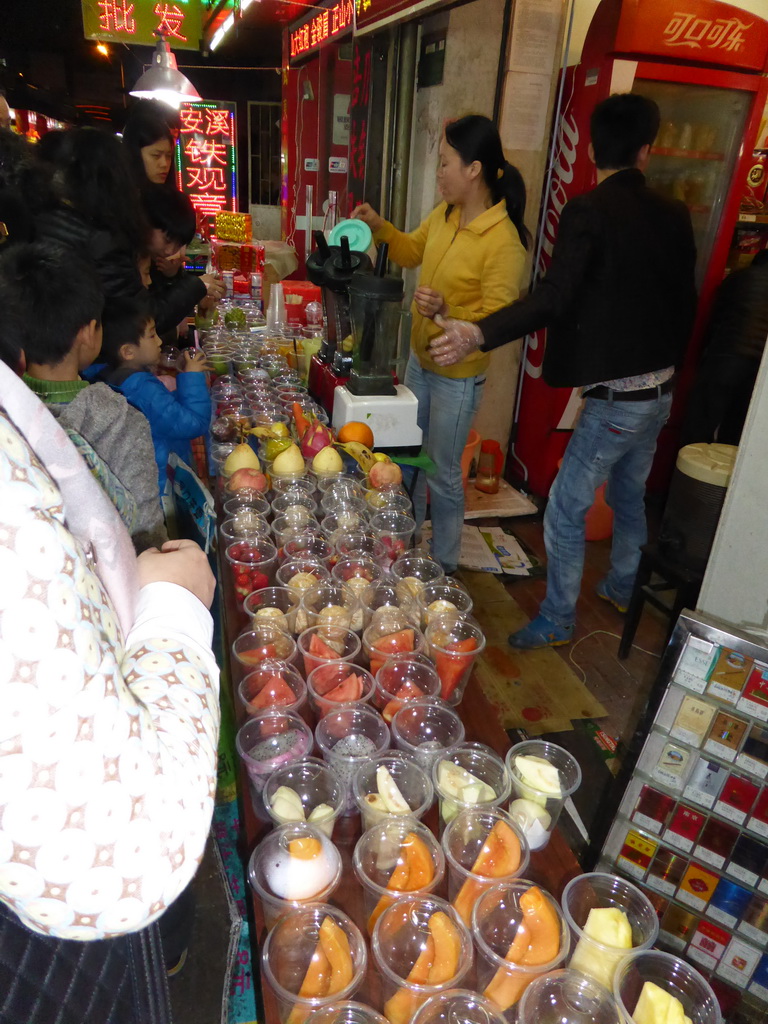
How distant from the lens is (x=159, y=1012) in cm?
96

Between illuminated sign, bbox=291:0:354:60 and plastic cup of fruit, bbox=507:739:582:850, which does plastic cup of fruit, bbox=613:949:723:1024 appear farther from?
illuminated sign, bbox=291:0:354:60

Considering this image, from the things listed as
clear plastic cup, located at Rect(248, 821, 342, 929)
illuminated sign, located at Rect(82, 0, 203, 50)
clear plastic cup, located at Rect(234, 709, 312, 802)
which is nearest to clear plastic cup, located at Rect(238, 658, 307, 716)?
clear plastic cup, located at Rect(234, 709, 312, 802)

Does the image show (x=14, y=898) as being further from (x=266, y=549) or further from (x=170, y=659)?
(x=266, y=549)

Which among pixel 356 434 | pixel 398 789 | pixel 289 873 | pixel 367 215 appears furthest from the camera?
pixel 367 215

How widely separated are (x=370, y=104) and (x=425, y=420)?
8.27 feet

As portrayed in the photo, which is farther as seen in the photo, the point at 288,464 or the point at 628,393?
the point at 628,393

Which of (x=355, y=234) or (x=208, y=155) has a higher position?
(x=208, y=155)

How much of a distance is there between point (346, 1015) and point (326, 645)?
0.62 metres

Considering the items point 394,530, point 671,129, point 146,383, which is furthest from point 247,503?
point 671,129

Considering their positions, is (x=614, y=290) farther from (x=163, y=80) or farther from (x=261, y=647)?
(x=163, y=80)

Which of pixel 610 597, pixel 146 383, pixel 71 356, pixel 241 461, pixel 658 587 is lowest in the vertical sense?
pixel 610 597

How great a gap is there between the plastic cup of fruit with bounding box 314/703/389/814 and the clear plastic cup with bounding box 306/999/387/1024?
29 centimetres

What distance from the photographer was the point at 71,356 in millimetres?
1789

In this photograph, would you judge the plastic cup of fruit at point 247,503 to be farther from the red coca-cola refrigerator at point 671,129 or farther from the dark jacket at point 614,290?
the red coca-cola refrigerator at point 671,129
